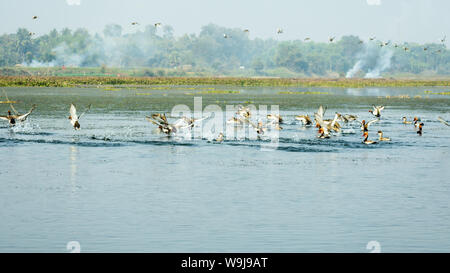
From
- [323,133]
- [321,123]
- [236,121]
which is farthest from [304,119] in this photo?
[321,123]

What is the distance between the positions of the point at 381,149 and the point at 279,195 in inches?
→ 571

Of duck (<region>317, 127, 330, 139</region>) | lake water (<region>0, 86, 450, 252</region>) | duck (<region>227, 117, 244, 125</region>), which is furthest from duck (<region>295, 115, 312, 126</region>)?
duck (<region>317, 127, 330, 139</region>)

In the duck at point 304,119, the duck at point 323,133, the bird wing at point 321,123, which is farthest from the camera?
the duck at point 304,119

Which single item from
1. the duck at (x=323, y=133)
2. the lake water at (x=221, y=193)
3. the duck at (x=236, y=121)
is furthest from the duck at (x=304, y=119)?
the duck at (x=323, y=133)

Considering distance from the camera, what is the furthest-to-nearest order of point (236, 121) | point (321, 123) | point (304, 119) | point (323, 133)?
point (304, 119) < point (236, 121) < point (323, 133) < point (321, 123)

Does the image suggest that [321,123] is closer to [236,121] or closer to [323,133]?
[323,133]

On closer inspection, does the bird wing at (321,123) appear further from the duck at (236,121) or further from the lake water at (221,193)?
the duck at (236,121)

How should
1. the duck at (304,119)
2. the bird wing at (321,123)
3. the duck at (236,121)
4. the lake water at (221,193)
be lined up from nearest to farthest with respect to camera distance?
the lake water at (221,193), the bird wing at (321,123), the duck at (236,121), the duck at (304,119)

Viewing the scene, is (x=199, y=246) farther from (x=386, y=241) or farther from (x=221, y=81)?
(x=221, y=81)

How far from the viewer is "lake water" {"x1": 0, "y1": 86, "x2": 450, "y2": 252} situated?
17.9 m

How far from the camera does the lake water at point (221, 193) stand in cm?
1793

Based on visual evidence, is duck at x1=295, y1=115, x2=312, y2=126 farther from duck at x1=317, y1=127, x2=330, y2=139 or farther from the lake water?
duck at x1=317, y1=127, x2=330, y2=139

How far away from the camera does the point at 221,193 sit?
2386 cm
